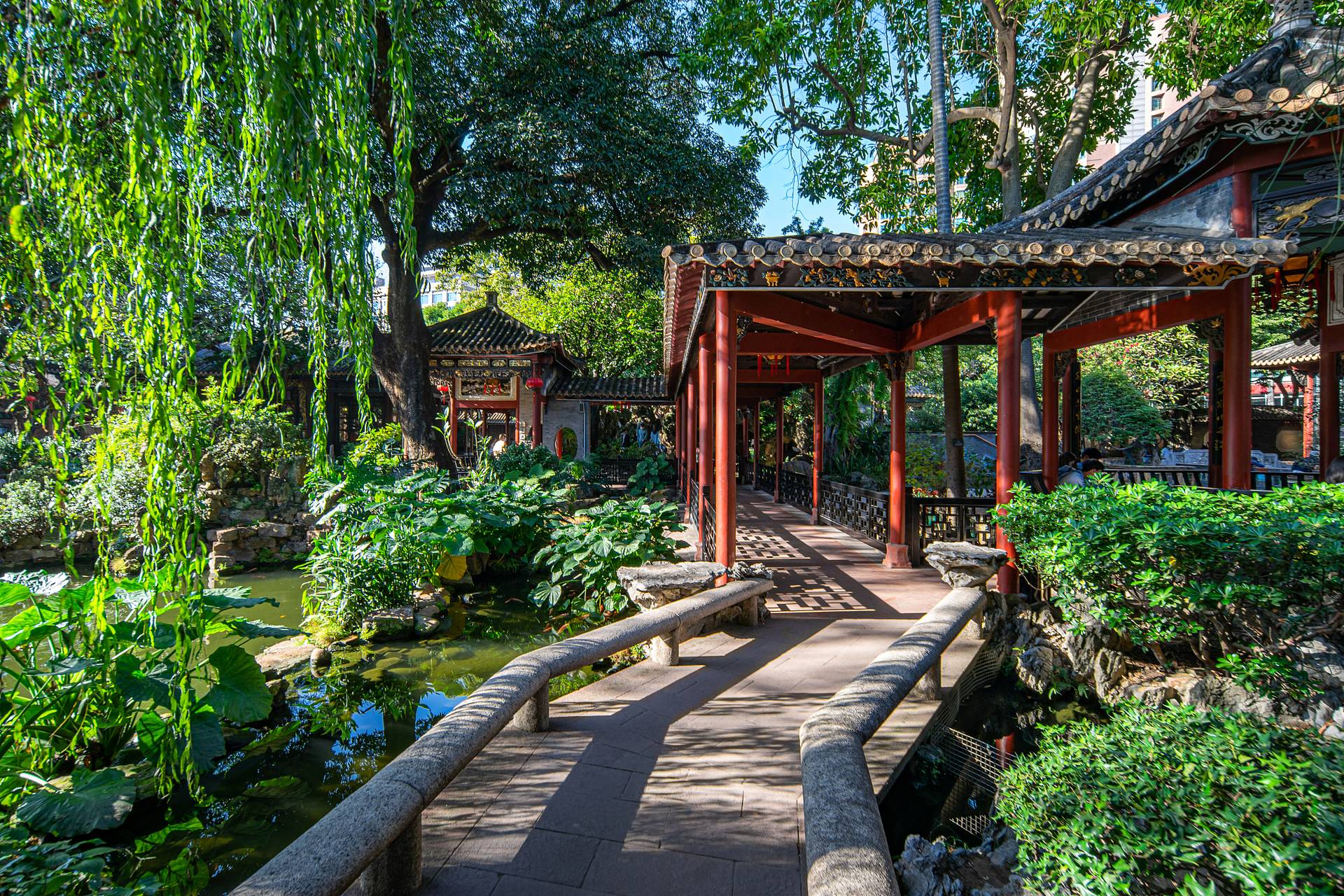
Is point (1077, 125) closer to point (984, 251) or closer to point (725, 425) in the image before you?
point (984, 251)

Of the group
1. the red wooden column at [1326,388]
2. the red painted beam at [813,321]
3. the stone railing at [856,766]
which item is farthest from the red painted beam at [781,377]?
the stone railing at [856,766]

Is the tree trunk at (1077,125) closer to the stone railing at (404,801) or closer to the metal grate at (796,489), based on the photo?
the metal grate at (796,489)

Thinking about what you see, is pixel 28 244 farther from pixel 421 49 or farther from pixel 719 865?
pixel 421 49

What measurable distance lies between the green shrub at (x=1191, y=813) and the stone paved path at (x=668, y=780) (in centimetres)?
91

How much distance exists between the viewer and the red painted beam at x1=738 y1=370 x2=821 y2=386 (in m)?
12.0

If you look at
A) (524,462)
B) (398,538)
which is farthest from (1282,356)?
(398,538)

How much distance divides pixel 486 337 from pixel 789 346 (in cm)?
1053

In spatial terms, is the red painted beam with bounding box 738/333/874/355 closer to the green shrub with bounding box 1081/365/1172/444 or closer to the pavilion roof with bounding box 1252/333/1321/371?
the pavilion roof with bounding box 1252/333/1321/371

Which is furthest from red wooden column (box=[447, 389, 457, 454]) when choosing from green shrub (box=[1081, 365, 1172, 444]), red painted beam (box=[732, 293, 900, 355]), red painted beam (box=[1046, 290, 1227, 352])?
green shrub (box=[1081, 365, 1172, 444])

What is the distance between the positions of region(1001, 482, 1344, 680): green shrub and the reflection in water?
3.29 m

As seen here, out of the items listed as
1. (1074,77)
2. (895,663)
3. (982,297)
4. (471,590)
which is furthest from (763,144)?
(895,663)

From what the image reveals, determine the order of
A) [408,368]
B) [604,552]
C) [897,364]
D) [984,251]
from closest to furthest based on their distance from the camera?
1. [984,251]
2. [604,552]
3. [897,364]
4. [408,368]

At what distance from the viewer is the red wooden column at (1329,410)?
795 cm

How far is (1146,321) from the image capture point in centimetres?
675
